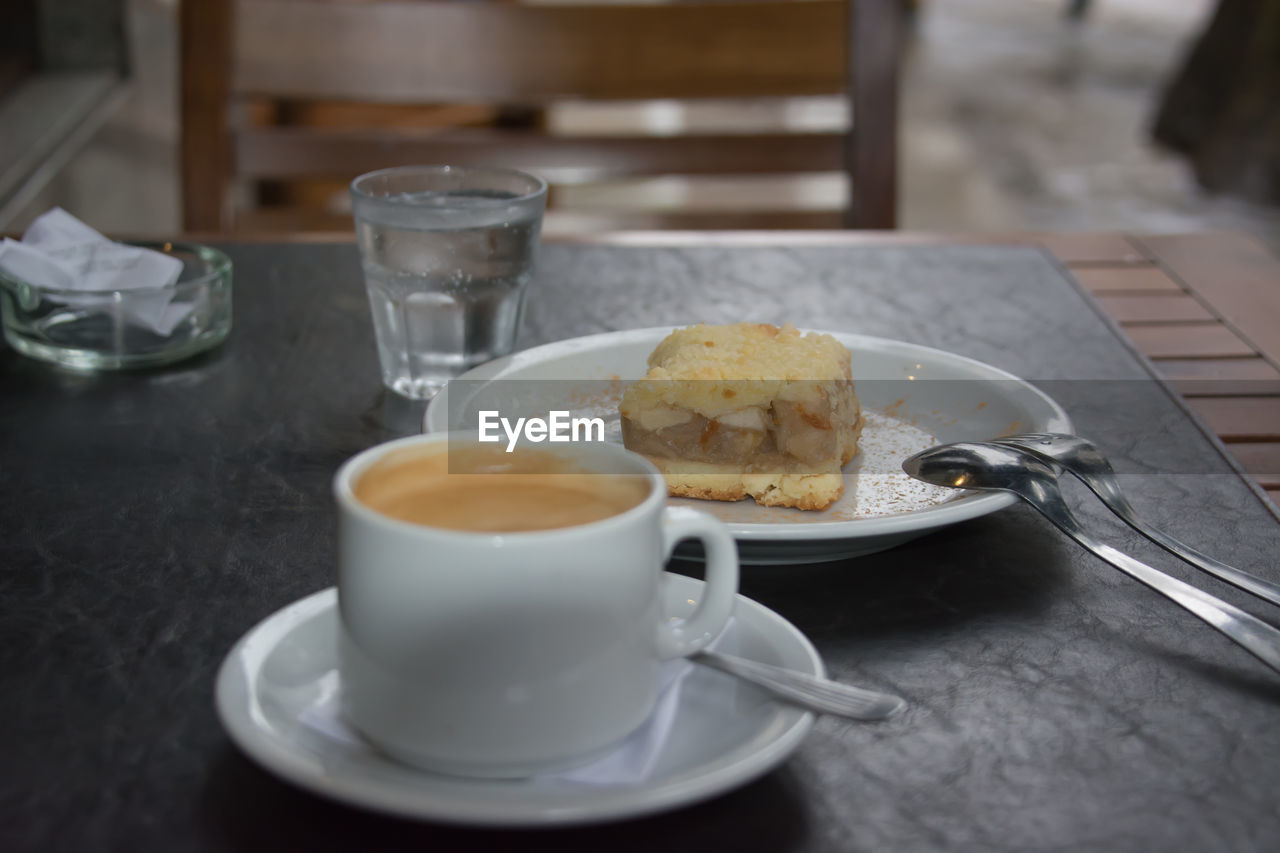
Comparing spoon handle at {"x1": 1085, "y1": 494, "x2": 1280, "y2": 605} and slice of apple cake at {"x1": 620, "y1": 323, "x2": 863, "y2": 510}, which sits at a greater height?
slice of apple cake at {"x1": 620, "y1": 323, "x2": 863, "y2": 510}

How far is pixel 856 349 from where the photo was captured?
80 centimetres

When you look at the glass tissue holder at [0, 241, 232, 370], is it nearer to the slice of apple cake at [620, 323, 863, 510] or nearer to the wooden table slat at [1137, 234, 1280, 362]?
the slice of apple cake at [620, 323, 863, 510]

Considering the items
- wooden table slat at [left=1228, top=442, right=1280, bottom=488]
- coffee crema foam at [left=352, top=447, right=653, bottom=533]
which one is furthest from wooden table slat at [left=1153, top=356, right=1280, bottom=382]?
coffee crema foam at [left=352, top=447, right=653, bottom=533]

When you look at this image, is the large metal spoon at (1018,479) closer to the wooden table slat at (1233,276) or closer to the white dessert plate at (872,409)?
the white dessert plate at (872,409)

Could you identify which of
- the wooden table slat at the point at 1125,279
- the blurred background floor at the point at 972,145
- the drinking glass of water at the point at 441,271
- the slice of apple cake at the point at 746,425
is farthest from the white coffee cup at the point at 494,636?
the blurred background floor at the point at 972,145

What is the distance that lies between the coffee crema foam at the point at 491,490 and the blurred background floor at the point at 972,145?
1173mm

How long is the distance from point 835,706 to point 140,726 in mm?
260

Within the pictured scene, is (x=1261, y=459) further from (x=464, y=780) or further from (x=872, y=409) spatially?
(x=464, y=780)

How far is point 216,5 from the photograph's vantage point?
1.42 meters

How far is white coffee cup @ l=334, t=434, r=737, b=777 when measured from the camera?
14.8 inches

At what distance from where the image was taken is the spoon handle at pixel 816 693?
0.41 meters

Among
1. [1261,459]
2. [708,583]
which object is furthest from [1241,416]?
[708,583]

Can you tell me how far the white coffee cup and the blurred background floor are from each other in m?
1.23

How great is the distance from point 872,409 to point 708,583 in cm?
35
